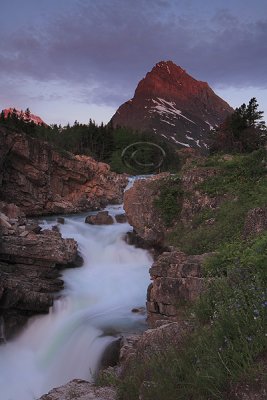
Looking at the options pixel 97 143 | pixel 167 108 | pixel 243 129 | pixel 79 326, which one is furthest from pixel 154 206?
pixel 167 108

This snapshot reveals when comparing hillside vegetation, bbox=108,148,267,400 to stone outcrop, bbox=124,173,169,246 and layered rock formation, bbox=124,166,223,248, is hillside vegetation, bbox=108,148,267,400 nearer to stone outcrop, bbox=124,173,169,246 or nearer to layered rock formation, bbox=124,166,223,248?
layered rock formation, bbox=124,166,223,248

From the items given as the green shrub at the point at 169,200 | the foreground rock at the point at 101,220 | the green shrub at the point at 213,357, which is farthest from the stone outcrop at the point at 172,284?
the foreground rock at the point at 101,220

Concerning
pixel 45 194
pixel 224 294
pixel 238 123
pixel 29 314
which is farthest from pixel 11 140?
pixel 224 294

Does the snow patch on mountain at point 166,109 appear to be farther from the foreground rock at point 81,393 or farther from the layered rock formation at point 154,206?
the foreground rock at point 81,393

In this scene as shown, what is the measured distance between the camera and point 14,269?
14961mm

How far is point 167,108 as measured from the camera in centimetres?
18212

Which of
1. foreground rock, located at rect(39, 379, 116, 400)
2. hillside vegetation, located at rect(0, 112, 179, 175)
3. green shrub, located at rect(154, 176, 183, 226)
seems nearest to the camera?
foreground rock, located at rect(39, 379, 116, 400)

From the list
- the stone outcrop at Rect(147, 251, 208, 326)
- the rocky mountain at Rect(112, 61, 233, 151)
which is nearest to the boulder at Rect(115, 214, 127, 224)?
the stone outcrop at Rect(147, 251, 208, 326)

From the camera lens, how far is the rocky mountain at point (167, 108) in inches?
6594

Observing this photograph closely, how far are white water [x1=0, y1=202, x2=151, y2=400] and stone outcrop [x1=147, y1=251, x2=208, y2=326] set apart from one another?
2.06 meters

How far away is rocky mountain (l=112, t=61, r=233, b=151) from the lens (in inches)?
6594

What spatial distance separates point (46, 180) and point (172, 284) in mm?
25808

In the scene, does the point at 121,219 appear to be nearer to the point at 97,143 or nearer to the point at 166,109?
the point at 97,143

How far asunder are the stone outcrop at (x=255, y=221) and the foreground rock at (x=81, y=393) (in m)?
6.81
